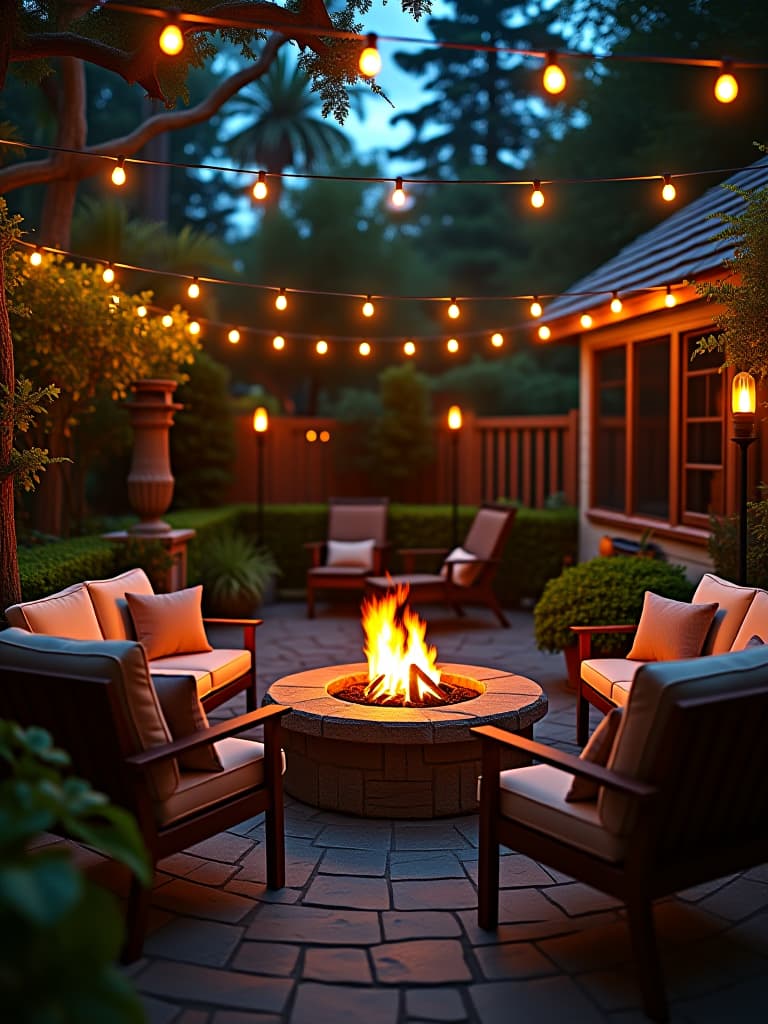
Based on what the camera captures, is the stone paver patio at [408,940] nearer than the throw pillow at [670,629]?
Yes

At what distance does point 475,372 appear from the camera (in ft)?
57.3

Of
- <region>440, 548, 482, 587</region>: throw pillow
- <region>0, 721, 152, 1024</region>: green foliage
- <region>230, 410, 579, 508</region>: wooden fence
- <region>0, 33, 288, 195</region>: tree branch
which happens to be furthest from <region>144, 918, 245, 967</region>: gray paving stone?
<region>230, 410, 579, 508</region>: wooden fence

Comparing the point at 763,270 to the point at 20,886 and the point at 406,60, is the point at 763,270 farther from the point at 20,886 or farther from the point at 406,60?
the point at 406,60

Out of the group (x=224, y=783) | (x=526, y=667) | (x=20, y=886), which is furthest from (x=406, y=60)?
(x=20, y=886)

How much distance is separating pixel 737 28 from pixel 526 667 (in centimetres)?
798

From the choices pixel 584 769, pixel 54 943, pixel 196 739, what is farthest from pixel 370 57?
pixel 54 943

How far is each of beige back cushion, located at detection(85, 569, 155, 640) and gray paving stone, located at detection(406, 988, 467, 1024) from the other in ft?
8.22

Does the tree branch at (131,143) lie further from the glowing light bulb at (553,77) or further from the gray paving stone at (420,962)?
the gray paving stone at (420,962)

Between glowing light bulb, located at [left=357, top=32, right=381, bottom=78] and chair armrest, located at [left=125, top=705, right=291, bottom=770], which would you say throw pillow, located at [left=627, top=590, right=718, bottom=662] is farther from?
glowing light bulb, located at [left=357, top=32, right=381, bottom=78]

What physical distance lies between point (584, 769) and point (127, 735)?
1.35 metres

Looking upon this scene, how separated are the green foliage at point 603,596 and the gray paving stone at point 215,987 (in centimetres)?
343

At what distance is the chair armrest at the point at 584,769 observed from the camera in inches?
105

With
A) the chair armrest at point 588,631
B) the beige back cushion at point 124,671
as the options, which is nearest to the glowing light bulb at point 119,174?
the beige back cushion at point 124,671

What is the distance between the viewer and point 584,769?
9.32ft
